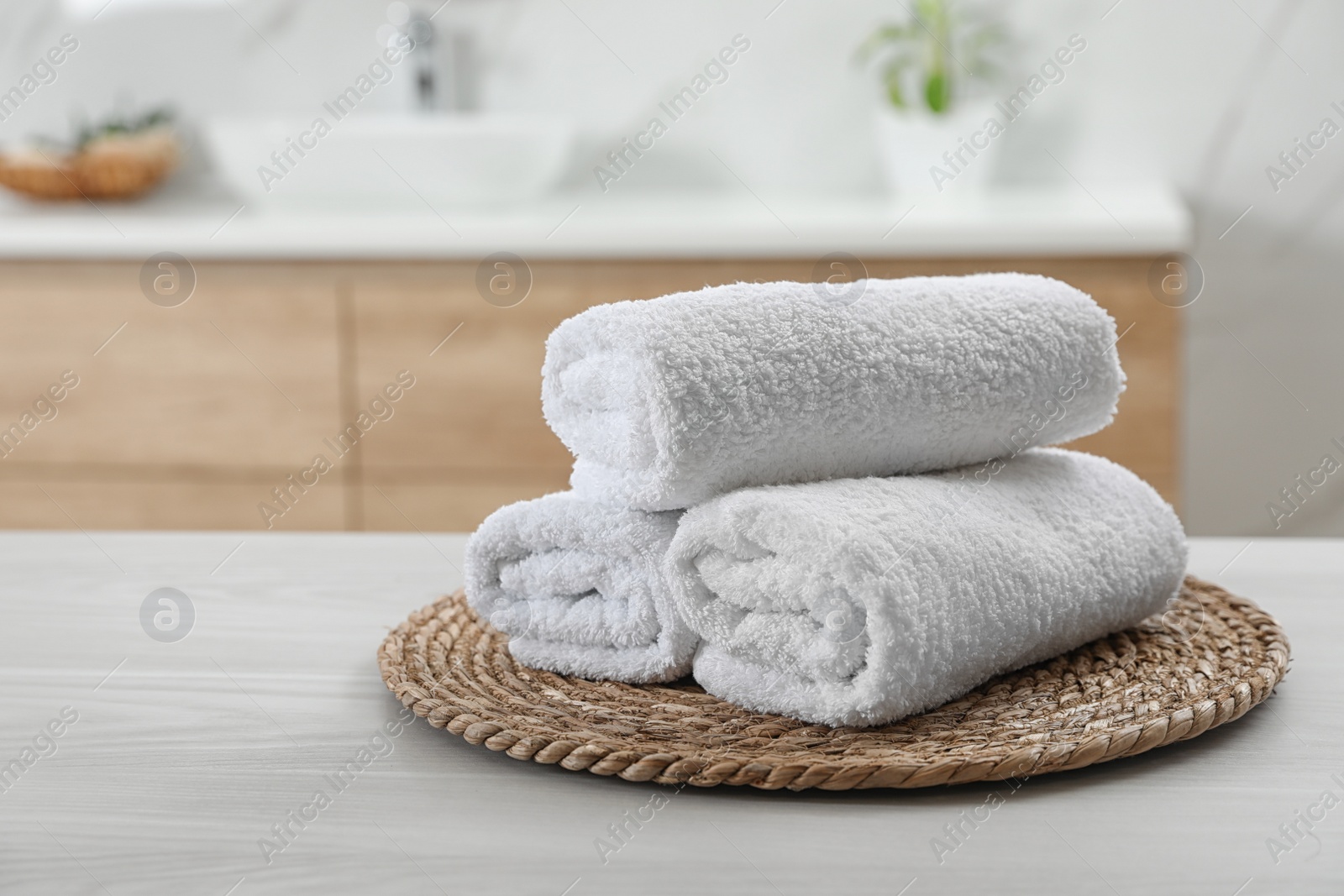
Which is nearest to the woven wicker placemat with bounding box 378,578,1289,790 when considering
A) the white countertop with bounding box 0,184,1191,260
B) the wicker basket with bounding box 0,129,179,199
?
the white countertop with bounding box 0,184,1191,260

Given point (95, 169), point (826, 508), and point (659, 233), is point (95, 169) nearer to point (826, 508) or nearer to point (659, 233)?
point (659, 233)

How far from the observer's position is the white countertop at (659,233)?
1.41 m

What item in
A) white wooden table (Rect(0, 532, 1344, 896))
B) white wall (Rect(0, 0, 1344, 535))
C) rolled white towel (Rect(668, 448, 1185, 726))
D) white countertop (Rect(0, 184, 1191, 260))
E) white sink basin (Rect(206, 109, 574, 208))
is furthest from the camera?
white wall (Rect(0, 0, 1344, 535))

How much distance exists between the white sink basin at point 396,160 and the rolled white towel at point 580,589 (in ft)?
3.80

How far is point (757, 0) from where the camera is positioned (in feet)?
6.00

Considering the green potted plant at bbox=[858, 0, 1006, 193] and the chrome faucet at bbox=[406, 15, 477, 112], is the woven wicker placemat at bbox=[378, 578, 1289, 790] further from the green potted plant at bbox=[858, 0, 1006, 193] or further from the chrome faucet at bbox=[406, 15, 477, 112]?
the chrome faucet at bbox=[406, 15, 477, 112]

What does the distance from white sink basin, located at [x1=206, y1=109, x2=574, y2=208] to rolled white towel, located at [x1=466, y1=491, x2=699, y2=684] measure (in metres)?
1.16

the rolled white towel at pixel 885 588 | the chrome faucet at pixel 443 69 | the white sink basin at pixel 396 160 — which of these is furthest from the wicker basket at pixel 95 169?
the rolled white towel at pixel 885 588

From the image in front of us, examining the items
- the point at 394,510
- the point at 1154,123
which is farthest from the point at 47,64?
the point at 1154,123

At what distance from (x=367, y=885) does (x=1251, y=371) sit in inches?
68.0

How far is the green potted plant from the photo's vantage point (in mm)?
1731

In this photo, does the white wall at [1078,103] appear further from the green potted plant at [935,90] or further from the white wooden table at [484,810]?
the white wooden table at [484,810]

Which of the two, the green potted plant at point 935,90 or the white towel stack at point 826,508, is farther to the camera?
the green potted plant at point 935,90

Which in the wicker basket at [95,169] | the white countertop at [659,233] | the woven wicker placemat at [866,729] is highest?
the wicker basket at [95,169]
